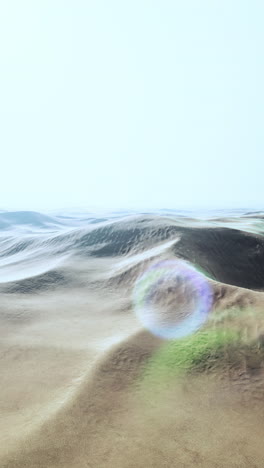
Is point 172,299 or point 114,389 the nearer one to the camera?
point 114,389

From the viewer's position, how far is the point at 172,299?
36.7ft

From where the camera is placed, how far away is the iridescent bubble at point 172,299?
362 inches

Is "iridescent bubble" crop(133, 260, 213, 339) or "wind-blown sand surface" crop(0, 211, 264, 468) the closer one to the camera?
"wind-blown sand surface" crop(0, 211, 264, 468)

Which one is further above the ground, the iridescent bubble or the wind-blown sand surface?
the iridescent bubble

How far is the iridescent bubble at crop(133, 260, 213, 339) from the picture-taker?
9.20 meters

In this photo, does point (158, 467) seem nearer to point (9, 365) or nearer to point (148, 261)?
point (9, 365)

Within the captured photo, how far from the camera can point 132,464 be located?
457 cm

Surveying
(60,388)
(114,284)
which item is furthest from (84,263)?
(60,388)

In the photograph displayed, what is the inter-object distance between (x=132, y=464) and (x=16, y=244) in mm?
27353

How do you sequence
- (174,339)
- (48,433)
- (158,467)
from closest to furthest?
(158,467), (48,433), (174,339)

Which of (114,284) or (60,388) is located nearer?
(60,388)

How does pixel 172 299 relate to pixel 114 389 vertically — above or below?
above

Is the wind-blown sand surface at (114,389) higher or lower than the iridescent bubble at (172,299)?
lower

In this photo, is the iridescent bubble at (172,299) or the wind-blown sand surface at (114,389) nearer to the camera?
the wind-blown sand surface at (114,389)
